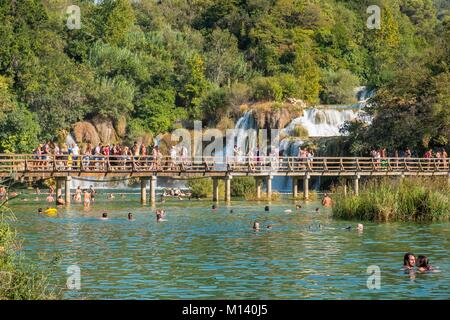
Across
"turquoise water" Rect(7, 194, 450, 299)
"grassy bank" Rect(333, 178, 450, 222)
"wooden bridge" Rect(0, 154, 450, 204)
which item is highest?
"wooden bridge" Rect(0, 154, 450, 204)

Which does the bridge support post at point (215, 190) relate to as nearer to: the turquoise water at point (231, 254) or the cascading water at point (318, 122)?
the turquoise water at point (231, 254)

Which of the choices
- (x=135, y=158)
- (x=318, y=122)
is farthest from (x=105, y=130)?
(x=135, y=158)

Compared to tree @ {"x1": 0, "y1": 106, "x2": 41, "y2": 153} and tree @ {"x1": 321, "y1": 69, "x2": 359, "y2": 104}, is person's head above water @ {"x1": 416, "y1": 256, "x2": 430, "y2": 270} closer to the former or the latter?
tree @ {"x1": 0, "y1": 106, "x2": 41, "y2": 153}

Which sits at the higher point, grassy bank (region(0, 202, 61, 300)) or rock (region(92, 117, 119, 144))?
rock (region(92, 117, 119, 144))

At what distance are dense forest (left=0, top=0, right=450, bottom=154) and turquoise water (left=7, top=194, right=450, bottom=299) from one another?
23428 mm

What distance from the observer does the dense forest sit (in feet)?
224

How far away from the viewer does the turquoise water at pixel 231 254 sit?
23.5 metres

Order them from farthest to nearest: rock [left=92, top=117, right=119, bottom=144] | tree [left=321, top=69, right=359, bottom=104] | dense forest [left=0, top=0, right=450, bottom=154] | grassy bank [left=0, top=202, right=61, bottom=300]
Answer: tree [left=321, top=69, right=359, bottom=104] < rock [left=92, top=117, right=119, bottom=144] < dense forest [left=0, top=0, right=450, bottom=154] < grassy bank [left=0, top=202, right=61, bottom=300]

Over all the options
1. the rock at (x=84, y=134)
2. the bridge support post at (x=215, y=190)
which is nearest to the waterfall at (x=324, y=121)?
the rock at (x=84, y=134)

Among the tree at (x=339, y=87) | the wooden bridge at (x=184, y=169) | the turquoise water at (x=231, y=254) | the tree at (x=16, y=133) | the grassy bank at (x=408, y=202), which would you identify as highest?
the tree at (x=339, y=87)

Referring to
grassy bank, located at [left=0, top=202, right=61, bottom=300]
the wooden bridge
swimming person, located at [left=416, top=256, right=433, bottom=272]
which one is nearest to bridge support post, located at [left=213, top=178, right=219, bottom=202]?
the wooden bridge

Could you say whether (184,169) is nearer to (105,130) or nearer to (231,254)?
(231,254)

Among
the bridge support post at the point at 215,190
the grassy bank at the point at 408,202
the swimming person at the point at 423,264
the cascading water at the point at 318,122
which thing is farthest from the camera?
the cascading water at the point at 318,122

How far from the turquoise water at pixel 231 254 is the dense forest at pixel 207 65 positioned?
23428 mm
